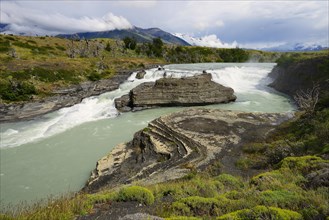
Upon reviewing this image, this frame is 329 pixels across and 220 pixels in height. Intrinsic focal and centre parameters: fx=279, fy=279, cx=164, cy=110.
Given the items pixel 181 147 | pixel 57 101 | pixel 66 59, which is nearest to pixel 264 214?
pixel 181 147

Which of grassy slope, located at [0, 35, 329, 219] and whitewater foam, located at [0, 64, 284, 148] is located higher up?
grassy slope, located at [0, 35, 329, 219]

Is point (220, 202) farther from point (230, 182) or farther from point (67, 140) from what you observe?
point (67, 140)

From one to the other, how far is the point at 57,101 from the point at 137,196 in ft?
129

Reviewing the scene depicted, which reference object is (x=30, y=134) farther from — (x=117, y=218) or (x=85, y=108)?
(x=117, y=218)

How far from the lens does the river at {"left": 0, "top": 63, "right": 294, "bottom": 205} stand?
65.9 ft

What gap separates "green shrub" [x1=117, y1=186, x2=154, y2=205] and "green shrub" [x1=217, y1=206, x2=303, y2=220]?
316cm

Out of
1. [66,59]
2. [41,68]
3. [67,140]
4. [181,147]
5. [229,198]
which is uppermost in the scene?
[229,198]

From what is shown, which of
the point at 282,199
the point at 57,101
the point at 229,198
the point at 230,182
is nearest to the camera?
the point at 282,199

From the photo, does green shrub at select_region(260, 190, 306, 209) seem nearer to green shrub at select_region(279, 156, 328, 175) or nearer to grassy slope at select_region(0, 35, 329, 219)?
grassy slope at select_region(0, 35, 329, 219)

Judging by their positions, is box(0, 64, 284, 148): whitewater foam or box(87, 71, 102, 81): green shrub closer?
→ box(0, 64, 284, 148): whitewater foam

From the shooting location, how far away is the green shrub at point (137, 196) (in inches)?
390

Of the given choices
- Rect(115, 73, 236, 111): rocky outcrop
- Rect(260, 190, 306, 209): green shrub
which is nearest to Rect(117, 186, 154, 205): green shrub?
Rect(260, 190, 306, 209): green shrub

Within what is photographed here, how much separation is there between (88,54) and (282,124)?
78.9 m

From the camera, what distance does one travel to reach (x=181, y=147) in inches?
839
